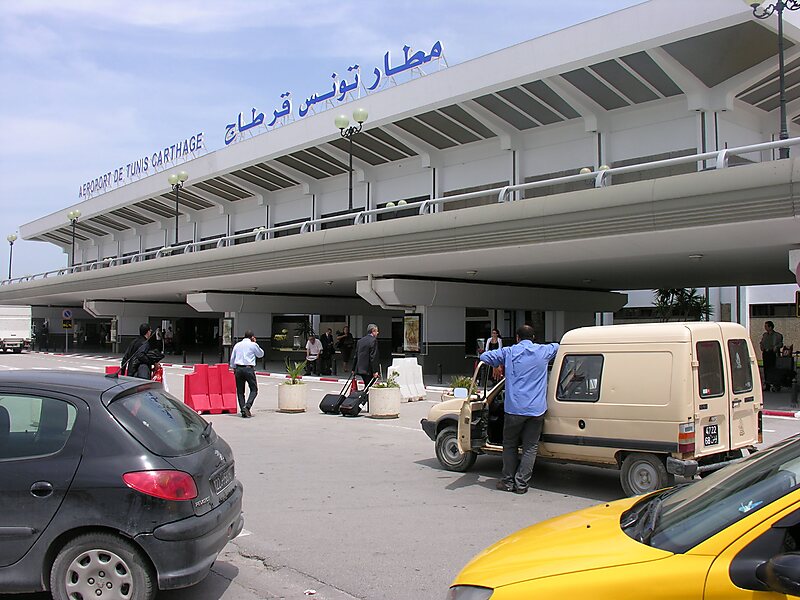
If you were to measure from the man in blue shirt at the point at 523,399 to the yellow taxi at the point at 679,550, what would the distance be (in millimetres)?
4181

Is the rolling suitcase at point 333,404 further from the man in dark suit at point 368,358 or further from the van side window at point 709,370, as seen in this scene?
the van side window at point 709,370

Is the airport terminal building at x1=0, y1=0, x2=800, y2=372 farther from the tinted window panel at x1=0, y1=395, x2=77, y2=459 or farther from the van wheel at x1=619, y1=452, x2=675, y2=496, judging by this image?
the tinted window panel at x1=0, y1=395, x2=77, y2=459

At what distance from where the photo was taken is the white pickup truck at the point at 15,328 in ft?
162

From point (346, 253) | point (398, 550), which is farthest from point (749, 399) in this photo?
point (346, 253)

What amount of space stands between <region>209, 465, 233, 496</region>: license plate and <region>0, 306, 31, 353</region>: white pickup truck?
50.4m

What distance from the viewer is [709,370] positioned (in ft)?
24.7

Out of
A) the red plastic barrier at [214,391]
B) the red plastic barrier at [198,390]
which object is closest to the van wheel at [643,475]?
Answer: the red plastic barrier at [214,391]

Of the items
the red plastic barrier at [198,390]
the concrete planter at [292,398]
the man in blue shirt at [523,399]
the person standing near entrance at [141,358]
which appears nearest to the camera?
the man in blue shirt at [523,399]

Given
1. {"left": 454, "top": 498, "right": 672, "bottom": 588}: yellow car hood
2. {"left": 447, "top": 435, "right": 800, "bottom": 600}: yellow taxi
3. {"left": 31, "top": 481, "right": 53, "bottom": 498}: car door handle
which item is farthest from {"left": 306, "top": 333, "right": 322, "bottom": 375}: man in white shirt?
{"left": 447, "top": 435, "right": 800, "bottom": 600}: yellow taxi

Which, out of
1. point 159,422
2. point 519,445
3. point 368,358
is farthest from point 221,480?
point 368,358

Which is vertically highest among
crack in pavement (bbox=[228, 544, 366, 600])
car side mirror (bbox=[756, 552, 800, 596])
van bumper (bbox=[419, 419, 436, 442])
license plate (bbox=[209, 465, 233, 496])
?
car side mirror (bbox=[756, 552, 800, 596])

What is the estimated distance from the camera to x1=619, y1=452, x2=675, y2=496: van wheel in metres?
7.41

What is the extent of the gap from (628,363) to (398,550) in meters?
3.20

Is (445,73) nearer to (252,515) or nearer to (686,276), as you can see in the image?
(686,276)
